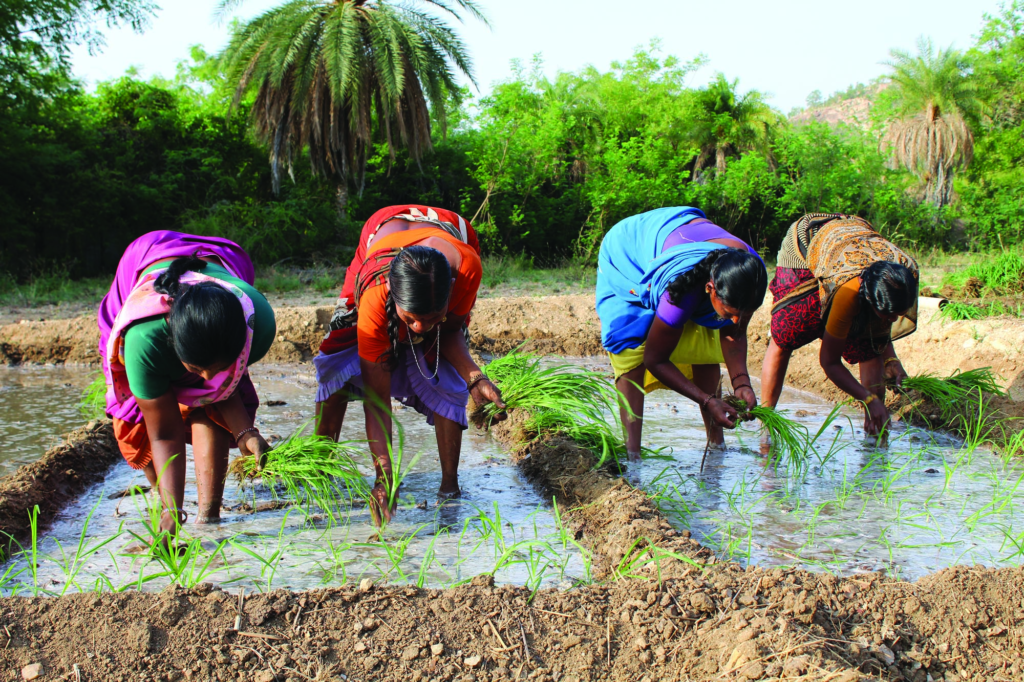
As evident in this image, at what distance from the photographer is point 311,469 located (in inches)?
127

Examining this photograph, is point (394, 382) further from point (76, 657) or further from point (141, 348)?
point (76, 657)

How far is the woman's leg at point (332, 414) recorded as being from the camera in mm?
3705

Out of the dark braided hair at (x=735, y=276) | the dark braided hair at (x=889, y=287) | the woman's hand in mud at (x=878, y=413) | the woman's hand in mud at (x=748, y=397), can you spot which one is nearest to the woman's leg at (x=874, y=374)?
the woman's hand in mud at (x=878, y=413)

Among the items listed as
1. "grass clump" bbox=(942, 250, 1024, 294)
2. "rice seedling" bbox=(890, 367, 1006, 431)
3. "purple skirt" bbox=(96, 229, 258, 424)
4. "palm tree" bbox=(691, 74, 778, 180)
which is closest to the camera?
"purple skirt" bbox=(96, 229, 258, 424)

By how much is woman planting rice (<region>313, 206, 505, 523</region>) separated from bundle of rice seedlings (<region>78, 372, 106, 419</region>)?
89.6 inches

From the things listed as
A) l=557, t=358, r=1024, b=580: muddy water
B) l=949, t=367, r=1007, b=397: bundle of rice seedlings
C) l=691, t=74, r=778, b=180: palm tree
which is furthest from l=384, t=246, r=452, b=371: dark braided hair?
l=691, t=74, r=778, b=180: palm tree

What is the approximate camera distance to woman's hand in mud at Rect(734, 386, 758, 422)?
3.82 meters

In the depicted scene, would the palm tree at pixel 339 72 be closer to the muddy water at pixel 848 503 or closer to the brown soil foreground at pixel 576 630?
the muddy water at pixel 848 503

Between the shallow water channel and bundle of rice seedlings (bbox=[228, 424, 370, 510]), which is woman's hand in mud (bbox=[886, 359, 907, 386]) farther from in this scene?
bundle of rice seedlings (bbox=[228, 424, 370, 510])

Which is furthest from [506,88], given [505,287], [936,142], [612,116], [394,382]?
[394,382]

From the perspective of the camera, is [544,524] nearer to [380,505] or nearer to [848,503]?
[380,505]

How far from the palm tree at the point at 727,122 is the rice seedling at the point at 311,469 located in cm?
2054

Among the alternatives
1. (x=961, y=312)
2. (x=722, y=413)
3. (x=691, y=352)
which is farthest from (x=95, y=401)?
(x=961, y=312)

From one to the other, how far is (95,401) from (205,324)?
3310 millimetres
